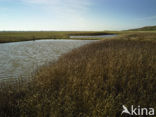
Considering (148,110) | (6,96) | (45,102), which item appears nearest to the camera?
(148,110)

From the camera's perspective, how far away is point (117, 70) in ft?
15.0

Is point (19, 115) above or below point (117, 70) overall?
below

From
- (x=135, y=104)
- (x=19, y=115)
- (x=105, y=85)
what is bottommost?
(x=19, y=115)

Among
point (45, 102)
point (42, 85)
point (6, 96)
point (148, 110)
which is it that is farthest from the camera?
point (42, 85)

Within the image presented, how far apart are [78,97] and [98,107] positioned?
80 cm

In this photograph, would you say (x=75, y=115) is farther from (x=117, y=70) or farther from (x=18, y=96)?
(x=117, y=70)

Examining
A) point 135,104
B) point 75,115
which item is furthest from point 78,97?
point 135,104

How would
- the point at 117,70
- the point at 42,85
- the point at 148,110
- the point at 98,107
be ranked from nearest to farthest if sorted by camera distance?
the point at 98,107 < the point at 148,110 < the point at 42,85 < the point at 117,70

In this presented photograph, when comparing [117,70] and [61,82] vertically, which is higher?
[117,70]

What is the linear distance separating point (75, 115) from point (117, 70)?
267cm

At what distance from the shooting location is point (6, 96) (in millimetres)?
3492

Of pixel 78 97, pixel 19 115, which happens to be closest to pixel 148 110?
pixel 78 97

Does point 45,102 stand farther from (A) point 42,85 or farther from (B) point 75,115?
(A) point 42,85

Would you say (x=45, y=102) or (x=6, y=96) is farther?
(x=6, y=96)
